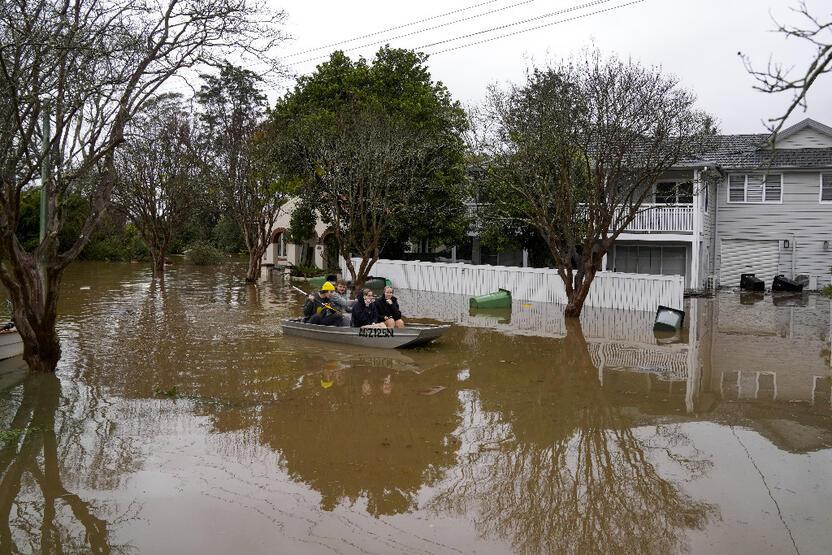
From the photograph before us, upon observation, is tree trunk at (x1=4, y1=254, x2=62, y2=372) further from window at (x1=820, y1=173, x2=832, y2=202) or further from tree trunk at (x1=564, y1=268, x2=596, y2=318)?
window at (x1=820, y1=173, x2=832, y2=202)

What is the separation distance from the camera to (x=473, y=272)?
87.9ft

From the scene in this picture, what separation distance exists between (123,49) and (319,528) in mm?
8605

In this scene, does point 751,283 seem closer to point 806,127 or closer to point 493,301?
point 806,127

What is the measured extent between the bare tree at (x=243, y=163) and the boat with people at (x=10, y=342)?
60.4ft

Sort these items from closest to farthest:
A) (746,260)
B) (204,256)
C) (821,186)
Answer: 1. (821,186)
2. (746,260)
3. (204,256)

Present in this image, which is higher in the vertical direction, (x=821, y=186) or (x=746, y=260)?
(x=821, y=186)

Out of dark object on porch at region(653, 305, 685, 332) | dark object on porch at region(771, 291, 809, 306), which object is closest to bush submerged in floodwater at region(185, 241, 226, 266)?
dark object on porch at region(771, 291, 809, 306)

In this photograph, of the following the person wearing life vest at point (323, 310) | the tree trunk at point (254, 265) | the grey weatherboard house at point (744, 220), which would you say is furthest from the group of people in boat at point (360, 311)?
the tree trunk at point (254, 265)

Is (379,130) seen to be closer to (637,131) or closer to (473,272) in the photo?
(473,272)

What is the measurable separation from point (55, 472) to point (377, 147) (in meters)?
19.2

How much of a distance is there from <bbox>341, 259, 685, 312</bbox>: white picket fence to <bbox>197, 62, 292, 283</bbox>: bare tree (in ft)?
19.7

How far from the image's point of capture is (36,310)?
11969 millimetres

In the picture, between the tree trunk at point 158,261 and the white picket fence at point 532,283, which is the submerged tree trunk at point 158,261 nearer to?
the tree trunk at point 158,261

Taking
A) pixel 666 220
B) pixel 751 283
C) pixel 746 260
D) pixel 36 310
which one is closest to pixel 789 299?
pixel 751 283
